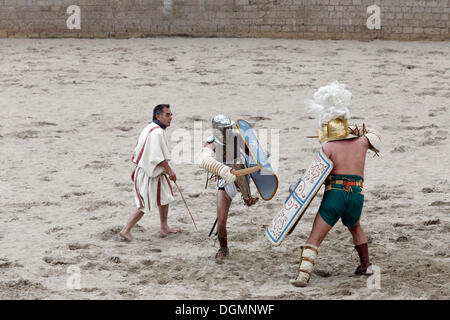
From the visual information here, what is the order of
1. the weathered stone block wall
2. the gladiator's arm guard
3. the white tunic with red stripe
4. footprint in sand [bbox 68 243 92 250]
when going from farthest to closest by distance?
the weathered stone block wall → the white tunic with red stripe → footprint in sand [bbox 68 243 92 250] → the gladiator's arm guard

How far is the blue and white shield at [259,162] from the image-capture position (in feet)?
21.2

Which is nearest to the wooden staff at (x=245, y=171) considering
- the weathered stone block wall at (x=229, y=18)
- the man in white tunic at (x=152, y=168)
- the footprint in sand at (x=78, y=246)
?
the man in white tunic at (x=152, y=168)

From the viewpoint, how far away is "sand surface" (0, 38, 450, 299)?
6629 mm

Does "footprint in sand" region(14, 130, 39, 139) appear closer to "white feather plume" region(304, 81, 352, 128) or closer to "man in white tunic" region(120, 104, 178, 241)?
"man in white tunic" region(120, 104, 178, 241)

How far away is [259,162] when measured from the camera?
6.41 meters

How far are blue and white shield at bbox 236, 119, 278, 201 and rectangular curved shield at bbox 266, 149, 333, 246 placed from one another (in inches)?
9.3

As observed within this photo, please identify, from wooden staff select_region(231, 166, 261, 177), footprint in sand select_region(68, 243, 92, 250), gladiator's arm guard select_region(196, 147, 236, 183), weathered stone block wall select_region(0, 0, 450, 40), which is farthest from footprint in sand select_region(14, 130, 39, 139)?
weathered stone block wall select_region(0, 0, 450, 40)

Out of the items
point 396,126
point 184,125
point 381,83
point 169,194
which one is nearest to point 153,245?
point 169,194

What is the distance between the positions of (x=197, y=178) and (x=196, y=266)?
279 centimetres

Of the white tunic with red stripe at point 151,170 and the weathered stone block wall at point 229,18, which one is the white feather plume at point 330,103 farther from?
the weathered stone block wall at point 229,18

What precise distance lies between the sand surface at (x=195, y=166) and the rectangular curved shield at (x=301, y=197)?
1.48 ft

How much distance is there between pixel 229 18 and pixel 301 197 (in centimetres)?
1185

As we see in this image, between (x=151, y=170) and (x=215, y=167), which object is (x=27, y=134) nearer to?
(x=151, y=170)

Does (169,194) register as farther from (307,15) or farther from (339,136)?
(307,15)
